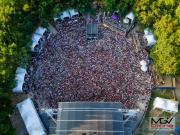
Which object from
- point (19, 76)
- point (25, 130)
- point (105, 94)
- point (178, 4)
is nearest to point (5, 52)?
point (19, 76)

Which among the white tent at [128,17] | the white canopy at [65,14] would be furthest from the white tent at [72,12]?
the white tent at [128,17]

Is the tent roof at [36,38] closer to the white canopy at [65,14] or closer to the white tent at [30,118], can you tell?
the white canopy at [65,14]

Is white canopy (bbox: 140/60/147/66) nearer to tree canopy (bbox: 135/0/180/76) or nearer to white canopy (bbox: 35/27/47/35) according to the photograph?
tree canopy (bbox: 135/0/180/76)

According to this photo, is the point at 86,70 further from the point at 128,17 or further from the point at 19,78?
the point at 128,17

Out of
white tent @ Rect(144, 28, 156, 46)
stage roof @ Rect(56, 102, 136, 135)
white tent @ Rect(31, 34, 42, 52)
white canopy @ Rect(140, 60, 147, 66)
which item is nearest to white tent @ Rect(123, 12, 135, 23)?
white tent @ Rect(144, 28, 156, 46)

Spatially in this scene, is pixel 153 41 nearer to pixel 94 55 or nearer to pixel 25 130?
pixel 94 55
